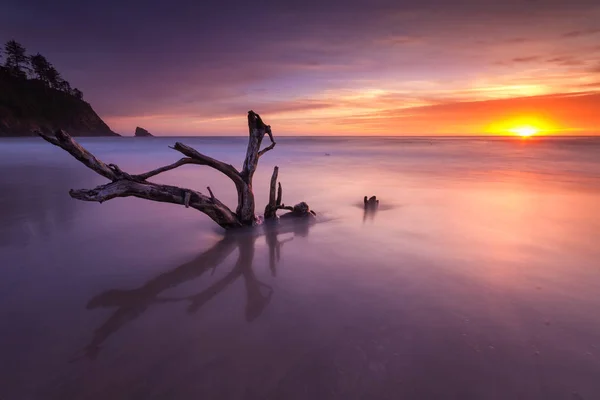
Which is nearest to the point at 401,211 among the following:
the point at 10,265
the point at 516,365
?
the point at 516,365

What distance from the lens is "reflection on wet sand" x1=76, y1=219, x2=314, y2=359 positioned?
3.71m

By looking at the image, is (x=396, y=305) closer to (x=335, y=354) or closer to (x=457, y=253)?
(x=335, y=354)

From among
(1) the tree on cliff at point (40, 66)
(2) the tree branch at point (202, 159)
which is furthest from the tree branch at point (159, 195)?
(1) the tree on cliff at point (40, 66)

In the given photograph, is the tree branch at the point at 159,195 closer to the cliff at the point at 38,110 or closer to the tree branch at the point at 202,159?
the tree branch at the point at 202,159

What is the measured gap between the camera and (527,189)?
47.2 feet

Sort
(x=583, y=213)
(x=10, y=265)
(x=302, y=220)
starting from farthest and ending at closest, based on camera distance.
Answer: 1. (x=583, y=213)
2. (x=302, y=220)
3. (x=10, y=265)

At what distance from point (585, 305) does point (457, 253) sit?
83.9 inches

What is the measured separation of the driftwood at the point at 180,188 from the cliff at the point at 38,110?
275ft

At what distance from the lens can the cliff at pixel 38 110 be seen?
7269 centimetres

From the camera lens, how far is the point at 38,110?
82.2m

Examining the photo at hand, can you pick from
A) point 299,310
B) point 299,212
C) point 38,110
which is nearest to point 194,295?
point 299,310

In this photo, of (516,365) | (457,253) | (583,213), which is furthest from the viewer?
(583,213)

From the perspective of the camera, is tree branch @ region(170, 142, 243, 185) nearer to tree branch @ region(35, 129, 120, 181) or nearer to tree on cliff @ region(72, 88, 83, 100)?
tree branch @ region(35, 129, 120, 181)

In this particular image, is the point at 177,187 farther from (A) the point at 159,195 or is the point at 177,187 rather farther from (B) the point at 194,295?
(B) the point at 194,295
